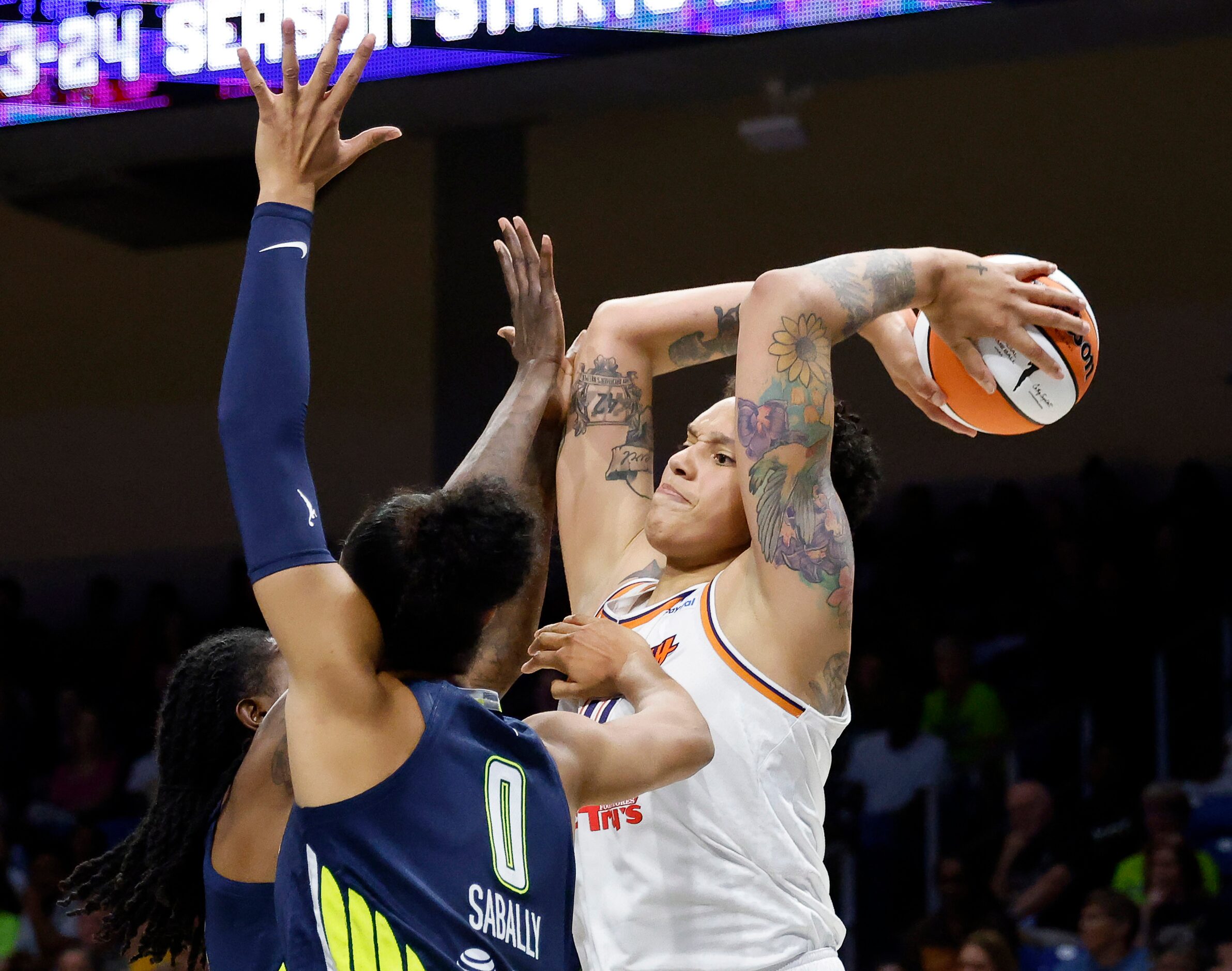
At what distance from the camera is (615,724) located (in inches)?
74.8

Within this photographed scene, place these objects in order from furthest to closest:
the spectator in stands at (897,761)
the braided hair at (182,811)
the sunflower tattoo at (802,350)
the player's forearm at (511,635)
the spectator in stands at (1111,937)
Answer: the spectator in stands at (897,761), the spectator in stands at (1111,937), the player's forearm at (511,635), the sunflower tattoo at (802,350), the braided hair at (182,811)

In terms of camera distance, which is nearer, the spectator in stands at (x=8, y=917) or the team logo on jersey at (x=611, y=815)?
the team logo on jersey at (x=611, y=815)

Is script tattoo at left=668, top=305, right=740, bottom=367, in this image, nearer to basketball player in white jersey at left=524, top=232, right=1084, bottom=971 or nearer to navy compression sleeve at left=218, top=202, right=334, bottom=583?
basketball player in white jersey at left=524, top=232, right=1084, bottom=971

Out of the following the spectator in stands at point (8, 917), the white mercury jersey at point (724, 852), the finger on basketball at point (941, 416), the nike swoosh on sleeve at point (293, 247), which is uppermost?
the nike swoosh on sleeve at point (293, 247)

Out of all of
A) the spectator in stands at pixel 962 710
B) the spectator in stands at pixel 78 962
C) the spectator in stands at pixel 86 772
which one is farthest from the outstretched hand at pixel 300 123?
the spectator in stands at pixel 86 772

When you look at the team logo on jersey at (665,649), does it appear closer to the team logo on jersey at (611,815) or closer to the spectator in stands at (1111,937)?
the team logo on jersey at (611,815)

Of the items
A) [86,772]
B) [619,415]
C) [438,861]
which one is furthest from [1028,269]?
[86,772]

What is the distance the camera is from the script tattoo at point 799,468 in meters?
2.29

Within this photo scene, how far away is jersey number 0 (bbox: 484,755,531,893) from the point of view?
66.1 inches

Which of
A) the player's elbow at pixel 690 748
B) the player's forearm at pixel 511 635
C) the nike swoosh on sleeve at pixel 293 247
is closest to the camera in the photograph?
the nike swoosh on sleeve at pixel 293 247

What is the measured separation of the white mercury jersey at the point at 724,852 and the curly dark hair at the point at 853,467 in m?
0.39

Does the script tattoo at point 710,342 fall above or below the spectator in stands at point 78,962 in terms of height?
above

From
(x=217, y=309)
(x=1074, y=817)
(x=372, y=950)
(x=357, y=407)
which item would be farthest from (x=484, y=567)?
(x=217, y=309)

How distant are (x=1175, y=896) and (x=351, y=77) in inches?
177
